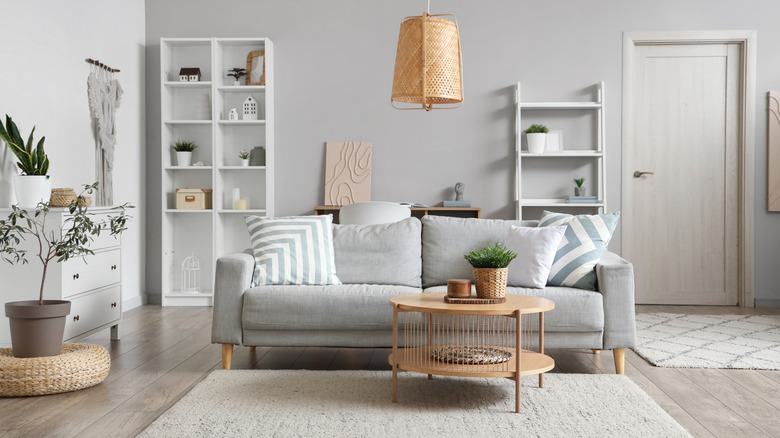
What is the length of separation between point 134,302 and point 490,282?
384 cm

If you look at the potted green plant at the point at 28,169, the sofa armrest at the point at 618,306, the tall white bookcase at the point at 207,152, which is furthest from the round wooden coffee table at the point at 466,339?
the tall white bookcase at the point at 207,152

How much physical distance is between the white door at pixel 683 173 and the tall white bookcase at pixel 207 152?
307cm

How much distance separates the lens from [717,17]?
598 cm

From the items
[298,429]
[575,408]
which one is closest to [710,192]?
[575,408]

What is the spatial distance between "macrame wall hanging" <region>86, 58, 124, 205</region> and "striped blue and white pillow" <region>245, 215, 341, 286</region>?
190 centimetres

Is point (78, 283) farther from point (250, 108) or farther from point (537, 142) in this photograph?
point (537, 142)

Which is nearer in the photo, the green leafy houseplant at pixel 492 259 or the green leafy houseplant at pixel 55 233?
the green leafy houseplant at pixel 492 259

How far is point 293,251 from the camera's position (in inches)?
152

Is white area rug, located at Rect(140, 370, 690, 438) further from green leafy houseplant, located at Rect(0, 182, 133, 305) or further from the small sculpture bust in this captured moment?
the small sculpture bust

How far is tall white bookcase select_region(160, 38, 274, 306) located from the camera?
604 centimetres

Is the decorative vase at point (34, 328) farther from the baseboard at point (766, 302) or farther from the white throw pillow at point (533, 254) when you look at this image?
the baseboard at point (766, 302)

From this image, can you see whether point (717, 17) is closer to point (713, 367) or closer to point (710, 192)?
point (710, 192)

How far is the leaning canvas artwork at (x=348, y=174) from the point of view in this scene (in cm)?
611

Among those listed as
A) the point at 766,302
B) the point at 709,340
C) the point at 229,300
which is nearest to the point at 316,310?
the point at 229,300
